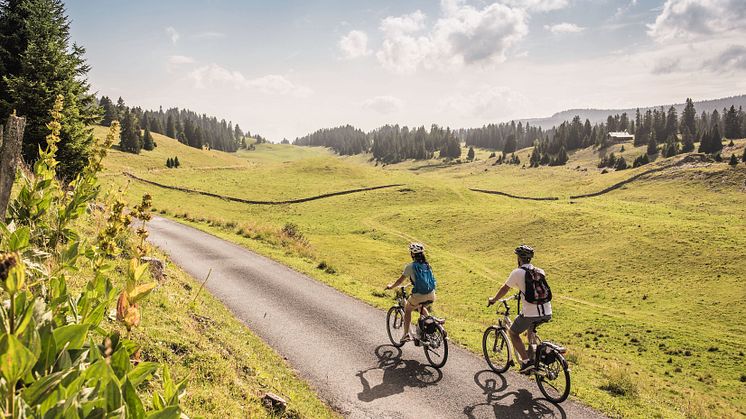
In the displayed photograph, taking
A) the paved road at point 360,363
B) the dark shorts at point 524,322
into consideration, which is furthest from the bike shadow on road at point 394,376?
the dark shorts at point 524,322

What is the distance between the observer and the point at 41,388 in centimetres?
195

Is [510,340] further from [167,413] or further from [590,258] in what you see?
[590,258]

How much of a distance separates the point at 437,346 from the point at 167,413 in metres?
10.1

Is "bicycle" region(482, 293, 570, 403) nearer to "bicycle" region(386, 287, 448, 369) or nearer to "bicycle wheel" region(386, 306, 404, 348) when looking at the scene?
"bicycle" region(386, 287, 448, 369)

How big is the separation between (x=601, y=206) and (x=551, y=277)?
31.4 m

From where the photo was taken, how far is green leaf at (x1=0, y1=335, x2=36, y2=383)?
5.45ft

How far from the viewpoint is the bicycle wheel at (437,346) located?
11.4m

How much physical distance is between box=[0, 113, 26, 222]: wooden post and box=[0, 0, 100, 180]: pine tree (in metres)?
22.3

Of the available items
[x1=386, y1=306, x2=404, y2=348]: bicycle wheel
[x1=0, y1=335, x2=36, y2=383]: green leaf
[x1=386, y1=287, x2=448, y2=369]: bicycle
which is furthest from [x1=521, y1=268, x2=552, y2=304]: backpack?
[x1=0, y1=335, x2=36, y2=383]: green leaf

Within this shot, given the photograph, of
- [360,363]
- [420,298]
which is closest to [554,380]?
[420,298]

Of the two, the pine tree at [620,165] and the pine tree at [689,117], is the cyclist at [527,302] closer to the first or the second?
the pine tree at [620,165]

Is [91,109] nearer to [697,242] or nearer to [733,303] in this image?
[733,303]

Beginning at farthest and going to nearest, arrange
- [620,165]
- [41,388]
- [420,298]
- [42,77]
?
[620,165] < [42,77] < [420,298] < [41,388]

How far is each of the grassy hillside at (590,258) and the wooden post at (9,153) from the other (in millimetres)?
11824
